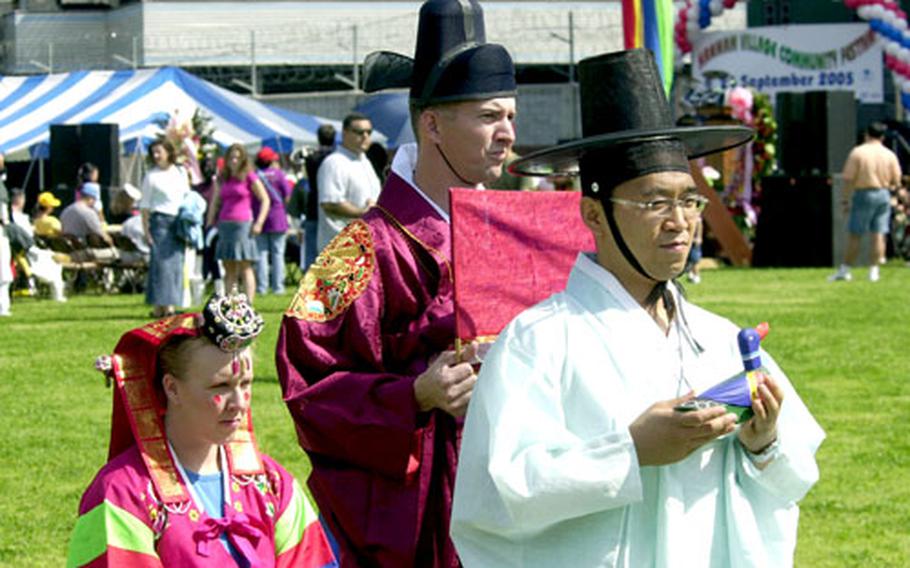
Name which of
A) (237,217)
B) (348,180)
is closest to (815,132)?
(237,217)

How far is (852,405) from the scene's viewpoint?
10742mm

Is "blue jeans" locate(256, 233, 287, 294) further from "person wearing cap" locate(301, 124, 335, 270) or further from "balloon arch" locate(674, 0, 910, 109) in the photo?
"balloon arch" locate(674, 0, 910, 109)

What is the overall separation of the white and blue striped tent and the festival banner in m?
8.98

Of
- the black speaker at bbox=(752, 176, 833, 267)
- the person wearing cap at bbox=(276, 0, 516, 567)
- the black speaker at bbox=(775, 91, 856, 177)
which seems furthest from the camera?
the black speaker at bbox=(775, 91, 856, 177)

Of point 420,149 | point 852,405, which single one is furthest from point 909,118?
point 420,149

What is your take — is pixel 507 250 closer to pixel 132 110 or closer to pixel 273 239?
pixel 273 239

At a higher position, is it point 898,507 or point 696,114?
point 696,114

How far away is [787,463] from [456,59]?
4.57ft

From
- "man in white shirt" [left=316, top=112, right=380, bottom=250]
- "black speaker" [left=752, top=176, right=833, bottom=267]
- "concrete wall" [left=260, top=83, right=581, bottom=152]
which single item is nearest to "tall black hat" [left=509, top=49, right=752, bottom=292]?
"man in white shirt" [left=316, top=112, right=380, bottom=250]

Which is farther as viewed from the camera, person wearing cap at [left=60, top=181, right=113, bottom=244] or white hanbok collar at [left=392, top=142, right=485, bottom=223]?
person wearing cap at [left=60, top=181, right=113, bottom=244]

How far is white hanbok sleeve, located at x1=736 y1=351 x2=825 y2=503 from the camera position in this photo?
3.26 metres

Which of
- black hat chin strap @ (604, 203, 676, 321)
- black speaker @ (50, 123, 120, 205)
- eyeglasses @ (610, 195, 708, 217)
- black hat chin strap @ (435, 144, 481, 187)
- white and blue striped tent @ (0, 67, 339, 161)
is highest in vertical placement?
white and blue striped tent @ (0, 67, 339, 161)

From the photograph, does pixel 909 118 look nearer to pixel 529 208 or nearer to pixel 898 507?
pixel 898 507

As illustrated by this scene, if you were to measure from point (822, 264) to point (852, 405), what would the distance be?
598 inches
